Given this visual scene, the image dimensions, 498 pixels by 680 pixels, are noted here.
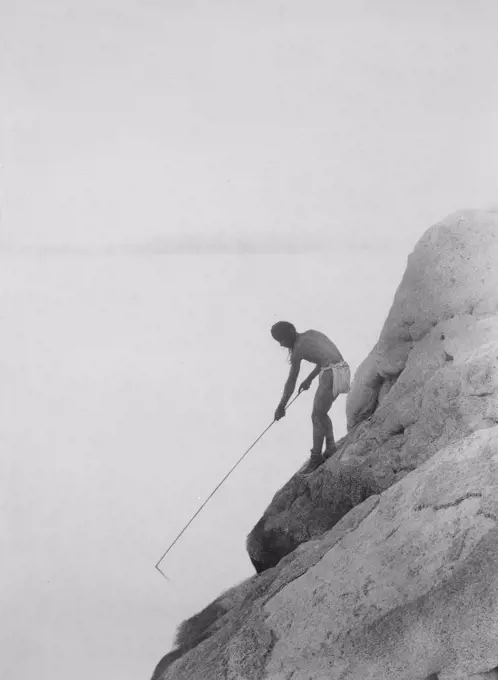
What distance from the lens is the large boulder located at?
268cm

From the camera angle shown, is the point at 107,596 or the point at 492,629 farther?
the point at 107,596

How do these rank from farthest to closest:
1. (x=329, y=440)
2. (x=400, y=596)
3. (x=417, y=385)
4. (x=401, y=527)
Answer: (x=329, y=440), (x=417, y=385), (x=401, y=527), (x=400, y=596)

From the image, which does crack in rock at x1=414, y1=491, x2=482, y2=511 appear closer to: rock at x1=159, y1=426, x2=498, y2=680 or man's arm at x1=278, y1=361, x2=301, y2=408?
rock at x1=159, y1=426, x2=498, y2=680

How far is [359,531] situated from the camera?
2438mm

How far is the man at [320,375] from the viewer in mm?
3400

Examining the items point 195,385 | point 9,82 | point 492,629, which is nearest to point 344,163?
point 195,385

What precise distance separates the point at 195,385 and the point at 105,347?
464 mm

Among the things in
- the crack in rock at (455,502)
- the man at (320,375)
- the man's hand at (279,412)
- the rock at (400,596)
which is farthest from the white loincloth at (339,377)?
the crack in rock at (455,502)

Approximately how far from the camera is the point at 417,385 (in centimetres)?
296

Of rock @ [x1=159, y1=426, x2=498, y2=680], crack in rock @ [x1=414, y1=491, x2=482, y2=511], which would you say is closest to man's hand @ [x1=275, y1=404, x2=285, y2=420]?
rock @ [x1=159, y1=426, x2=498, y2=680]

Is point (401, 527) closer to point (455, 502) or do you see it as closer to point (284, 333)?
point (455, 502)

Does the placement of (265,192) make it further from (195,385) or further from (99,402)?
(99,402)

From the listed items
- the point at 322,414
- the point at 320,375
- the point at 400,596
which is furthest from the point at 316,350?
the point at 400,596

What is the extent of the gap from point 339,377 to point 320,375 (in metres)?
0.08
